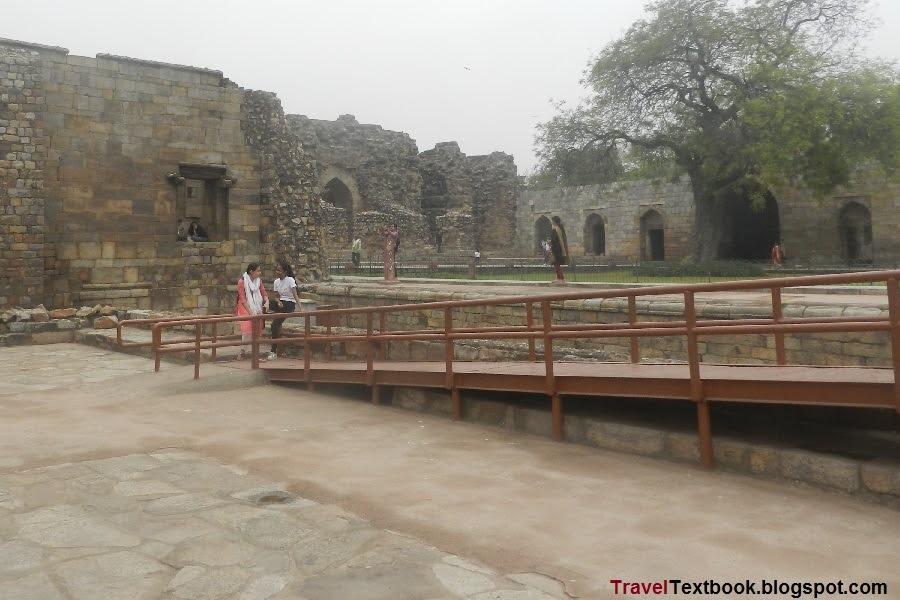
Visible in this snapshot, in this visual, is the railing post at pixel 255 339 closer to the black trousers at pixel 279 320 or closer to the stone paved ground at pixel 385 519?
the black trousers at pixel 279 320

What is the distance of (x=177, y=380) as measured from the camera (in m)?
8.34

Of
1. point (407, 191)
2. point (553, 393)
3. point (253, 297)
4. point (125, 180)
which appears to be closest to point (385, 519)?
point (553, 393)

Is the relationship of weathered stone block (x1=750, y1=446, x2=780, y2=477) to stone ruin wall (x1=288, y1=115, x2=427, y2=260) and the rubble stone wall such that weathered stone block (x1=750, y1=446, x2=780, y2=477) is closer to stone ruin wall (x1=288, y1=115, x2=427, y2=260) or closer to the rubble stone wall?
the rubble stone wall

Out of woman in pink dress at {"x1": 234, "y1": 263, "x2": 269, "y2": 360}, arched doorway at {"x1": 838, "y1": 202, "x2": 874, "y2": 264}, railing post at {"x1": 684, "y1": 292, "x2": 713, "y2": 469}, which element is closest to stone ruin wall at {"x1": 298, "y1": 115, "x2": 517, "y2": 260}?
arched doorway at {"x1": 838, "y1": 202, "x2": 874, "y2": 264}

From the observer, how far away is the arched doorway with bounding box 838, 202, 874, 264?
2572 centimetres

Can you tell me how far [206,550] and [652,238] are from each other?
1260 inches

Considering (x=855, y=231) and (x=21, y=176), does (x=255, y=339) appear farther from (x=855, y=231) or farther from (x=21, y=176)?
(x=855, y=231)

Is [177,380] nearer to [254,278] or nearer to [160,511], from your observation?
[254,278]

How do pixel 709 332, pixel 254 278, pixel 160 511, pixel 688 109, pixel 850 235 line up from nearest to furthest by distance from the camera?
pixel 160 511, pixel 709 332, pixel 254 278, pixel 688 109, pixel 850 235

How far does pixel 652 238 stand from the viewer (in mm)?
33344

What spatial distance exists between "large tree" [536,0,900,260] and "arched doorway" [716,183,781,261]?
733 centimetres

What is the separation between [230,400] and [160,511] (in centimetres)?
375

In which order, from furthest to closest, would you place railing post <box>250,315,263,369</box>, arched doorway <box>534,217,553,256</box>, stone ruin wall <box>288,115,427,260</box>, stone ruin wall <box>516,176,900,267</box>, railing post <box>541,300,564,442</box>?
arched doorway <box>534,217,553,256</box>
stone ruin wall <box>288,115,427,260</box>
stone ruin wall <box>516,176,900,267</box>
railing post <box>250,315,263,369</box>
railing post <box>541,300,564,442</box>

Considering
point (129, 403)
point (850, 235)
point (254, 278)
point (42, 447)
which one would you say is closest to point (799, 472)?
point (42, 447)
